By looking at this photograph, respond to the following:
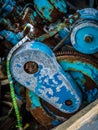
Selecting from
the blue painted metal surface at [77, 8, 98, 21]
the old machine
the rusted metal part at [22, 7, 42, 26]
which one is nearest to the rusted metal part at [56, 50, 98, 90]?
the old machine

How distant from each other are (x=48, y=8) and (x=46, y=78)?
2.39ft

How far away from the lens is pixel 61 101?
238cm

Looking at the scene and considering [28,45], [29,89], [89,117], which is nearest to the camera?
[89,117]

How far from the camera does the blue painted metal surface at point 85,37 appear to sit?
2.19 m

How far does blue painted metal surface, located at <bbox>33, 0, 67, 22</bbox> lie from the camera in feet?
8.82

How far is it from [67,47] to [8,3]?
2.41 feet

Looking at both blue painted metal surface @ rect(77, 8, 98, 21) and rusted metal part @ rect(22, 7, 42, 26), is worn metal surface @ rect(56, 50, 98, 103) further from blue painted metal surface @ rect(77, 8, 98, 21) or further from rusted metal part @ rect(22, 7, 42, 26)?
rusted metal part @ rect(22, 7, 42, 26)

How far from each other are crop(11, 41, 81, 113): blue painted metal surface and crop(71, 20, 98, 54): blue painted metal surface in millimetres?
208

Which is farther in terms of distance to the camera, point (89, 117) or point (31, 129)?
point (31, 129)

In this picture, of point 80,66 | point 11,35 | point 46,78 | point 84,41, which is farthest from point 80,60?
point 11,35

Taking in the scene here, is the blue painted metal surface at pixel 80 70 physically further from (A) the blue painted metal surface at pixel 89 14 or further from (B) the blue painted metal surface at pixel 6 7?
(B) the blue painted metal surface at pixel 6 7

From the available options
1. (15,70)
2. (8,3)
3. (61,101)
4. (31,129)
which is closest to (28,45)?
(15,70)

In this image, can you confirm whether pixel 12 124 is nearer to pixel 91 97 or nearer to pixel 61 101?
pixel 61 101

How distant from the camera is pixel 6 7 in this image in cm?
271
